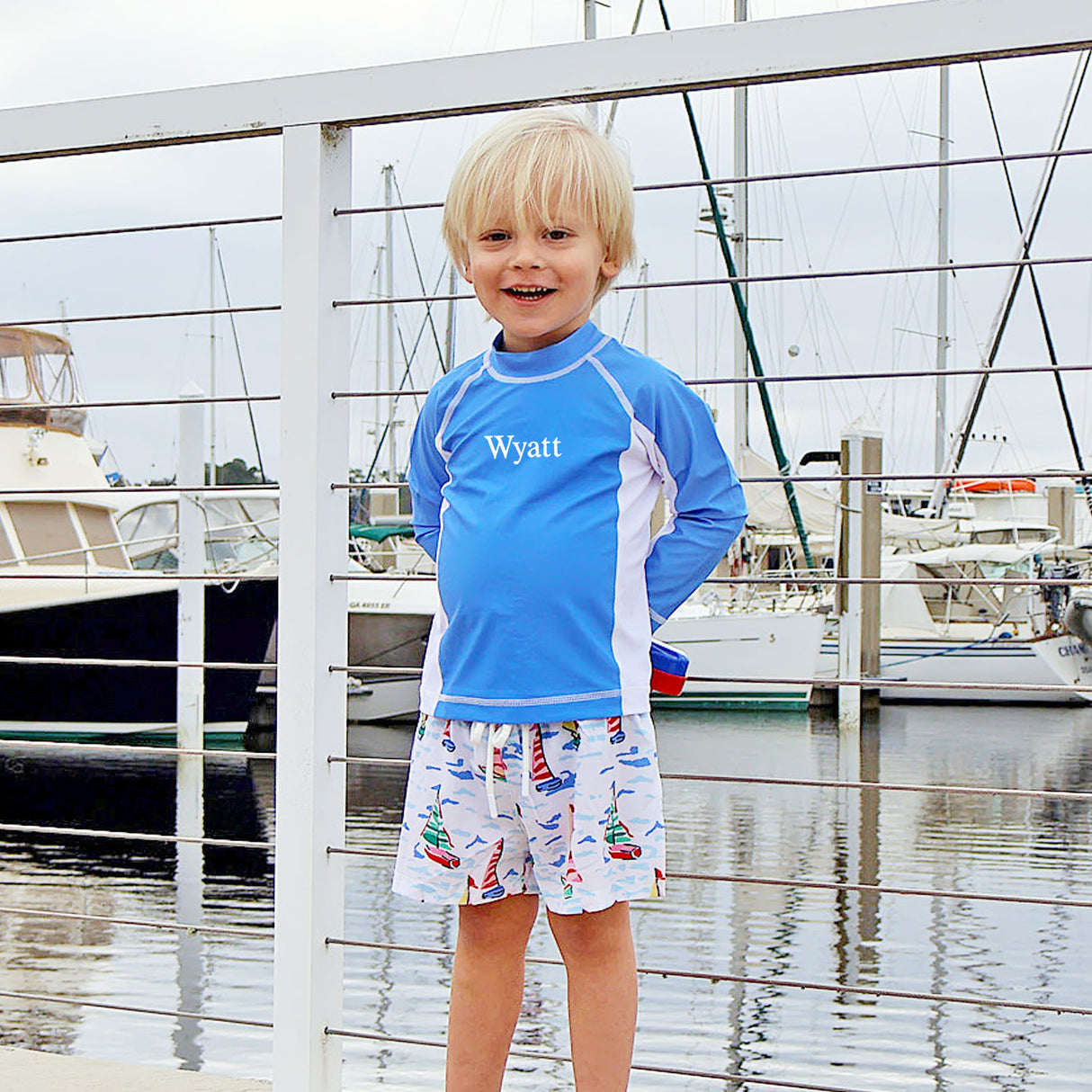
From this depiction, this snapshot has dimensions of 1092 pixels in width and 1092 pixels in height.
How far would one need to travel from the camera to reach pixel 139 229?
76.4 inches

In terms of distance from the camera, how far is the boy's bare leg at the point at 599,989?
1.45m

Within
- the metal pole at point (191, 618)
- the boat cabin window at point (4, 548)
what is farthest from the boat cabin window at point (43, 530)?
the metal pole at point (191, 618)

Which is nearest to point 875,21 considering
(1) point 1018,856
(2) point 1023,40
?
(2) point 1023,40

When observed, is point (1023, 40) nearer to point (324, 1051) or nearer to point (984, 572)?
point (324, 1051)

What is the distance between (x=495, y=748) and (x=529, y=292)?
449 mm

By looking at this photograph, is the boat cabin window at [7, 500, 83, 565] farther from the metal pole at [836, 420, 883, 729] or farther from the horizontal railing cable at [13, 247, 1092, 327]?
the horizontal railing cable at [13, 247, 1092, 327]

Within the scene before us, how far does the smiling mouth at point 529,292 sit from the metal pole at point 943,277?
15.3 meters

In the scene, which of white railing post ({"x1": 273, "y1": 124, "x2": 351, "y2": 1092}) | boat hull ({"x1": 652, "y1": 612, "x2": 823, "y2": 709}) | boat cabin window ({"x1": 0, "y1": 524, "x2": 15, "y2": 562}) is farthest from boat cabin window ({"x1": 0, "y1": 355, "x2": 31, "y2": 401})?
white railing post ({"x1": 273, "y1": 124, "x2": 351, "y2": 1092})

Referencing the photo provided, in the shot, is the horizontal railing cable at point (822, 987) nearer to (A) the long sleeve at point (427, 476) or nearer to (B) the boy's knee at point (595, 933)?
(B) the boy's knee at point (595, 933)

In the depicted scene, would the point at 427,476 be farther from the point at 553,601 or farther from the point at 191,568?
the point at 191,568

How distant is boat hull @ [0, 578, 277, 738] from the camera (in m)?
9.27

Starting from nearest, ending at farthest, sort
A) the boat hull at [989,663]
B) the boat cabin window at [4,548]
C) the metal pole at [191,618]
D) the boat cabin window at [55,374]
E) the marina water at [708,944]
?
the marina water at [708,944]
the metal pole at [191,618]
the boat cabin window at [4,548]
the boat cabin window at [55,374]
the boat hull at [989,663]

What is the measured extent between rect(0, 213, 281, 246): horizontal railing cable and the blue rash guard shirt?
0.51 meters

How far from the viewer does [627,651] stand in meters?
1.45
